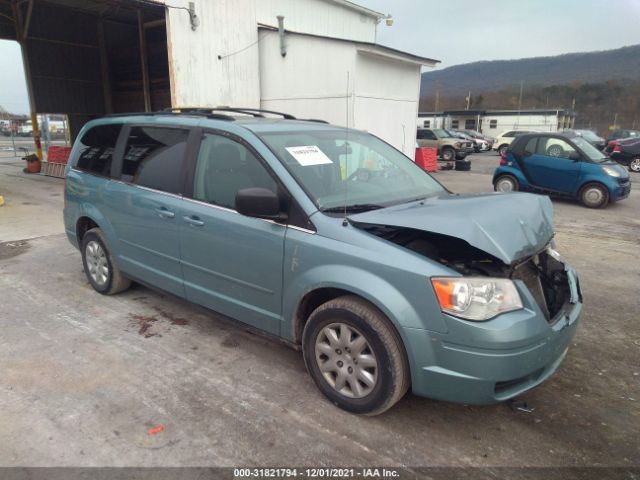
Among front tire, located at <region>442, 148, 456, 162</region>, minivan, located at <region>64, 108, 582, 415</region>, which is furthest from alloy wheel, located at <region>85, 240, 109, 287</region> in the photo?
front tire, located at <region>442, 148, 456, 162</region>

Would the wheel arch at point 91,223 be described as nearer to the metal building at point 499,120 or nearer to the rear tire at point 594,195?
the rear tire at point 594,195

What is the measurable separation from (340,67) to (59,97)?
41.0ft

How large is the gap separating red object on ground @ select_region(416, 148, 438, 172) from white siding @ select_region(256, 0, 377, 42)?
563 centimetres

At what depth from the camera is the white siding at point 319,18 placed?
13945 millimetres

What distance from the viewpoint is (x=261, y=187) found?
122 inches

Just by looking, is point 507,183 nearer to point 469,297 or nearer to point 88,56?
point 469,297

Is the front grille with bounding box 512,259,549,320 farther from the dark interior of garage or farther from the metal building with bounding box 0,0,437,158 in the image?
the dark interior of garage

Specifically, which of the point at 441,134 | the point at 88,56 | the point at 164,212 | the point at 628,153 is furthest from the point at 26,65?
the point at 628,153

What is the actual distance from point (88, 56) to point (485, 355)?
20851mm

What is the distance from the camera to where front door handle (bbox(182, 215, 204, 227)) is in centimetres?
338

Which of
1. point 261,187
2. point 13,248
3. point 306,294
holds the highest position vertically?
point 261,187

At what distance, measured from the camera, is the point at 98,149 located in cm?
457

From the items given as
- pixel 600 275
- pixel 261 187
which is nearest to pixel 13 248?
Answer: pixel 261 187

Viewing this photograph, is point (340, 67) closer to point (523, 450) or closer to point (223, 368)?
point (223, 368)
